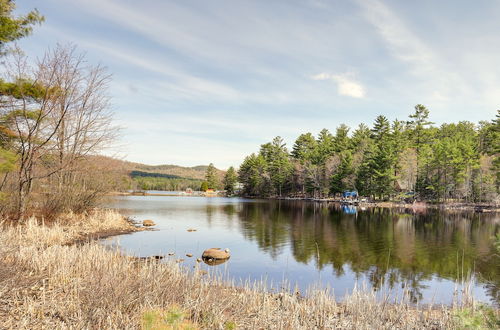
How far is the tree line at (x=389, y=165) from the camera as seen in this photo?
191ft

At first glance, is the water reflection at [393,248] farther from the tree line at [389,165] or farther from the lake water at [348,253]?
the tree line at [389,165]

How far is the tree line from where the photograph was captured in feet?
191

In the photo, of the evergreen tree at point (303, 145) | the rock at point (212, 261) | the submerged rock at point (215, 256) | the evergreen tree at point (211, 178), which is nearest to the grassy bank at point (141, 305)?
the rock at point (212, 261)

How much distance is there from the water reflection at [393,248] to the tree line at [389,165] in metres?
27.2

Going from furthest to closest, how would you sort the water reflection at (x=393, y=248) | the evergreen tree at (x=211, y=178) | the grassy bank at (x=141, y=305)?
the evergreen tree at (x=211, y=178) → the water reflection at (x=393, y=248) → the grassy bank at (x=141, y=305)

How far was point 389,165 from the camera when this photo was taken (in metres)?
61.8

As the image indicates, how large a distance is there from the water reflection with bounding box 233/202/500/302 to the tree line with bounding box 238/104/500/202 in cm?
2721

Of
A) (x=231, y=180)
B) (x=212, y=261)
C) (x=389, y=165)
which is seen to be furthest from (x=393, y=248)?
(x=231, y=180)

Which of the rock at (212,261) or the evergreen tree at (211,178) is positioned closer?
the rock at (212,261)

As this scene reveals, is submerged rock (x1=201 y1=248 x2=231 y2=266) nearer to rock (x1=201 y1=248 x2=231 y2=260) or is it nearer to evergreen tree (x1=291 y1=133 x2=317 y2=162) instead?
rock (x1=201 y1=248 x2=231 y2=260)

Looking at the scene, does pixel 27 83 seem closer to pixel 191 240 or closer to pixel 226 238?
pixel 191 240

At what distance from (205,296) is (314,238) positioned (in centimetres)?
1930

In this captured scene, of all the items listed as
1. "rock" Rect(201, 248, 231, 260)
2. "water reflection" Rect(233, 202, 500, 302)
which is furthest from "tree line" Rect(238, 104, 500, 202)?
"rock" Rect(201, 248, 231, 260)

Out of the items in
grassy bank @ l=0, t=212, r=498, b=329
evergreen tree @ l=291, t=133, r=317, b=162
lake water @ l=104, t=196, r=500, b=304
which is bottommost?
lake water @ l=104, t=196, r=500, b=304
